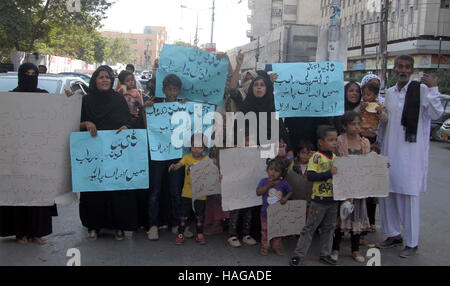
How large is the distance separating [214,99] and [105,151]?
146 cm

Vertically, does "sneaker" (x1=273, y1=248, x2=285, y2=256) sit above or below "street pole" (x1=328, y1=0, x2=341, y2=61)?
below

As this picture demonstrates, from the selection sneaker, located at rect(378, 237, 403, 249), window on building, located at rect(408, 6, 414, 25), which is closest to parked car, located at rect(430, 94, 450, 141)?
sneaker, located at rect(378, 237, 403, 249)

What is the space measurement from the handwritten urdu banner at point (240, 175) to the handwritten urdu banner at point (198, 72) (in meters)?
0.96

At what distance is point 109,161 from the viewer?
15.3ft

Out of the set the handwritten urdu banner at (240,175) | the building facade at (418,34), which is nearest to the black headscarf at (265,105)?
the handwritten urdu banner at (240,175)

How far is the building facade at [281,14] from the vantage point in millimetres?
66688

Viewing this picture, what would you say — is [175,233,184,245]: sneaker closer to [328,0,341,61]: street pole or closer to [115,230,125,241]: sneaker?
[115,230,125,241]: sneaker

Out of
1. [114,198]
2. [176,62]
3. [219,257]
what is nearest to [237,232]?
[219,257]

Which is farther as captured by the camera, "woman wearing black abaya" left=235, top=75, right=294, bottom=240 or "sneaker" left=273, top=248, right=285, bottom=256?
"woman wearing black abaya" left=235, top=75, right=294, bottom=240

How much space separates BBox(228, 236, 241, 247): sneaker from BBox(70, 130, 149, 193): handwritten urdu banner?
1073mm

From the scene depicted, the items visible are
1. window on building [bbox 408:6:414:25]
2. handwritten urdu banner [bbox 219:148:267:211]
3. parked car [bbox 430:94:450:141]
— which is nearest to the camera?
handwritten urdu banner [bbox 219:148:267:211]

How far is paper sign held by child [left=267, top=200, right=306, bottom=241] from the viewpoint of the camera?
440 cm

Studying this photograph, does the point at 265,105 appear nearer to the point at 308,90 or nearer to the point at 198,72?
the point at 308,90
